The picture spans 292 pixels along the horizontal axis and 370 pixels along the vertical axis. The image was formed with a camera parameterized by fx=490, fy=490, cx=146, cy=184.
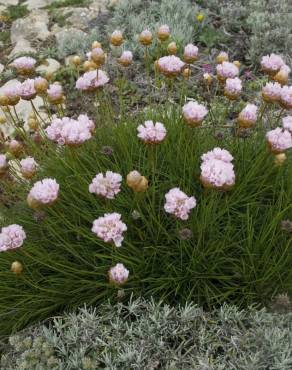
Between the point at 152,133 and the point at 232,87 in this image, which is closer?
the point at 152,133

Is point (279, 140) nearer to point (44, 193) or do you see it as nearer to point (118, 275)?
point (118, 275)

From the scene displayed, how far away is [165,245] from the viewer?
91.3 inches

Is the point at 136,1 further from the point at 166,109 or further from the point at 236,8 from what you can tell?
the point at 166,109

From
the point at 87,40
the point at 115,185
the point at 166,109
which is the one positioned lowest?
the point at 87,40

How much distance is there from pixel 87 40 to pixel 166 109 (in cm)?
224

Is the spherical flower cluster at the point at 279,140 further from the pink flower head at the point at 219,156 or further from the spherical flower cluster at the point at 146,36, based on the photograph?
the spherical flower cluster at the point at 146,36

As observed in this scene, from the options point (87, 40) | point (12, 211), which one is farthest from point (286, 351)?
point (87, 40)

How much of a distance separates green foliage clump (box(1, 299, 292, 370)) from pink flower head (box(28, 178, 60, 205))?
0.52 meters

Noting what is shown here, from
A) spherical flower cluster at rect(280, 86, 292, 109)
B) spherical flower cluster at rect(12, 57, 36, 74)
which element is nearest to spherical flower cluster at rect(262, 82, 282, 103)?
spherical flower cluster at rect(280, 86, 292, 109)

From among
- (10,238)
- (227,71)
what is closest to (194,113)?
(227,71)

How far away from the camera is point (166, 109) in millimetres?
2758

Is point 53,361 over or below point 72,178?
below

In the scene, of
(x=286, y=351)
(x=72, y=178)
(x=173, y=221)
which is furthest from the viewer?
(x=72, y=178)

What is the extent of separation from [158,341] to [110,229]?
1.70 ft
